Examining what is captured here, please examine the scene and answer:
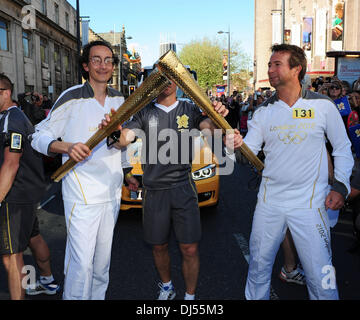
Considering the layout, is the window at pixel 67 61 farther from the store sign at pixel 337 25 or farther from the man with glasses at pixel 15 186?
the man with glasses at pixel 15 186

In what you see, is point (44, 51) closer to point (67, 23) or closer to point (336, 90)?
point (67, 23)

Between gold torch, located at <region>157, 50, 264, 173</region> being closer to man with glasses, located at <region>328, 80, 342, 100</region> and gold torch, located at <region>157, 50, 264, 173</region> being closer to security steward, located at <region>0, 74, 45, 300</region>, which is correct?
security steward, located at <region>0, 74, 45, 300</region>

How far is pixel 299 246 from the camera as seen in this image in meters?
2.64

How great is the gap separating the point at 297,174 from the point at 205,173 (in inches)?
130

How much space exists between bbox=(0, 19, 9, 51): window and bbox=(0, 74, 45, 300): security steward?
2387 centimetres

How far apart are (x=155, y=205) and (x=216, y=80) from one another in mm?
60188

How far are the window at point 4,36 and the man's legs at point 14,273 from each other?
24.2 meters

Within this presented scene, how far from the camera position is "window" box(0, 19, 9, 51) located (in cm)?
2372

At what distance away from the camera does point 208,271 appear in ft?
13.2

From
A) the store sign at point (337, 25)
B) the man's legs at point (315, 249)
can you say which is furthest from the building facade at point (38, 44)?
the man's legs at point (315, 249)

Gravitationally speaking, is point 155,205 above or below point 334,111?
below
